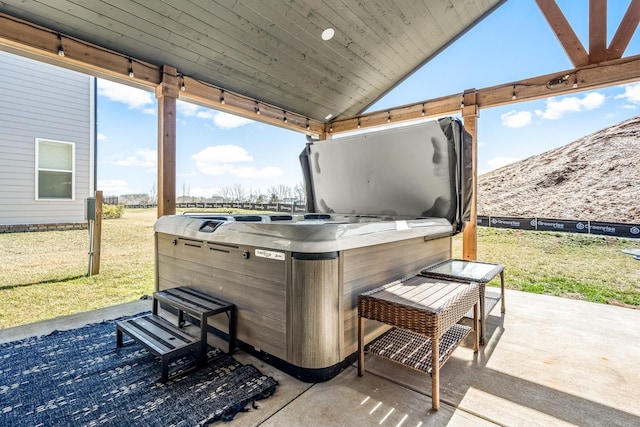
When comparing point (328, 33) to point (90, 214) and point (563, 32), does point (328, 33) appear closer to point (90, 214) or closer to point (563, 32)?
point (563, 32)

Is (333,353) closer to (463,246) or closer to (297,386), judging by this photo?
(297,386)

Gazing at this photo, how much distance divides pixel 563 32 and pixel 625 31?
47cm

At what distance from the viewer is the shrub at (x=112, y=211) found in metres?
3.82

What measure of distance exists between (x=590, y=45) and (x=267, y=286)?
3.84 metres

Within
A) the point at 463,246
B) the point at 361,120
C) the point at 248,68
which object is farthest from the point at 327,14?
the point at 463,246

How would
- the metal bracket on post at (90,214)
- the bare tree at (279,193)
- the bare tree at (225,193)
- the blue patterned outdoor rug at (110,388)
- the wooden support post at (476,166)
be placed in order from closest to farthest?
the blue patterned outdoor rug at (110,388) < the metal bracket on post at (90,214) < the wooden support post at (476,166) < the bare tree at (225,193) < the bare tree at (279,193)

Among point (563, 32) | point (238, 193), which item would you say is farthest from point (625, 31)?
point (238, 193)

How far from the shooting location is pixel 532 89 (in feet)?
11.0

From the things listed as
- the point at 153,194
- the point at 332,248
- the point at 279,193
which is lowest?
the point at 332,248

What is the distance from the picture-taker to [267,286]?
1.83 metres

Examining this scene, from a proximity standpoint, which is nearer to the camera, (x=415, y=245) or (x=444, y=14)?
(x=415, y=245)

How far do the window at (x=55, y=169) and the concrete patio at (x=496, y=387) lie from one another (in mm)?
1988

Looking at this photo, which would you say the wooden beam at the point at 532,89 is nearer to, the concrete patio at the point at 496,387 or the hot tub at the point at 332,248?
the hot tub at the point at 332,248

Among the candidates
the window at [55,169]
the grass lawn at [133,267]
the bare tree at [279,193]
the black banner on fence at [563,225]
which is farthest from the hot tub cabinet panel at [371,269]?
the window at [55,169]
